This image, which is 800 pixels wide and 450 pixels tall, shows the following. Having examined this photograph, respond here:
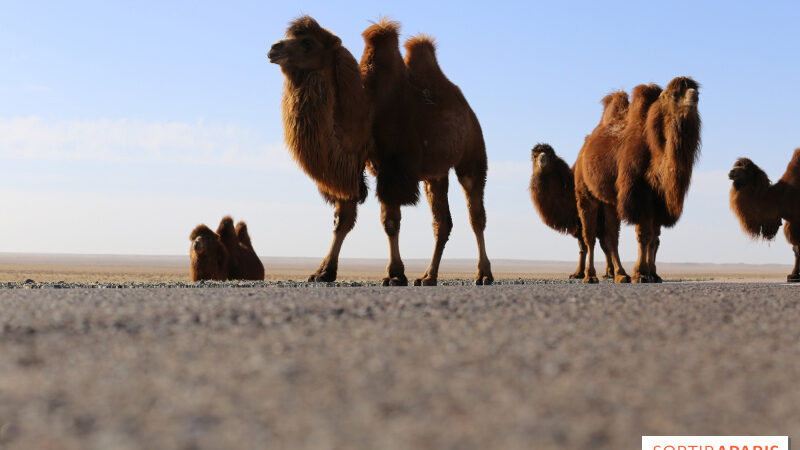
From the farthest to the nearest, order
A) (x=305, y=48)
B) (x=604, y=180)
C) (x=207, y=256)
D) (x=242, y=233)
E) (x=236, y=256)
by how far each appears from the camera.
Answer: (x=242, y=233) < (x=236, y=256) < (x=207, y=256) < (x=604, y=180) < (x=305, y=48)

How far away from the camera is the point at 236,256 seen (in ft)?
47.2

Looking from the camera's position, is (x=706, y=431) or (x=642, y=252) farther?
(x=642, y=252)

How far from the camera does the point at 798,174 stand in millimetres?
13016

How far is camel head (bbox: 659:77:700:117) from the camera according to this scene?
9.04 m

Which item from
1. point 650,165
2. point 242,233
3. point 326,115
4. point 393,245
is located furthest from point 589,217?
point 242,233

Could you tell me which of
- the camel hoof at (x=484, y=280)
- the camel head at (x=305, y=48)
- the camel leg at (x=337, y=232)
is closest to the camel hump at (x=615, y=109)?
the camel hoof at (x=484, y=280)

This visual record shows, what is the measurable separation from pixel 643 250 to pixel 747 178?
455cm

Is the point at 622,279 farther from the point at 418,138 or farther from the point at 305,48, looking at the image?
the point at 305,48

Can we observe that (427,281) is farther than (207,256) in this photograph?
No

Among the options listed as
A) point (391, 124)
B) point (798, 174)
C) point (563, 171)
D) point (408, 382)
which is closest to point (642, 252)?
point (391, 124)

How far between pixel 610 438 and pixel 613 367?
687 millimetres

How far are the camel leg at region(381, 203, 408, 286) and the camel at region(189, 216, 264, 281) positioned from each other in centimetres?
656

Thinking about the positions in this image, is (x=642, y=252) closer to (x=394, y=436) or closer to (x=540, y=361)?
(x=540, y=361)

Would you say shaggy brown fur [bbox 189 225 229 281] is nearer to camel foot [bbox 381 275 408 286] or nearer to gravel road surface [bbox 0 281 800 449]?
camel foot [bbox 381 275 408 286]
